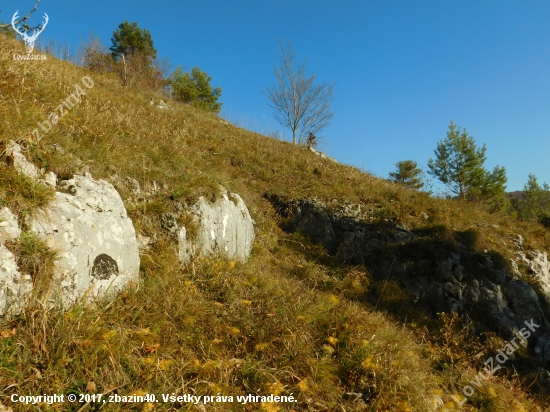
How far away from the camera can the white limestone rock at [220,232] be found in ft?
13.8

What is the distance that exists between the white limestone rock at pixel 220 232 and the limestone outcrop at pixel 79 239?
3.00ft

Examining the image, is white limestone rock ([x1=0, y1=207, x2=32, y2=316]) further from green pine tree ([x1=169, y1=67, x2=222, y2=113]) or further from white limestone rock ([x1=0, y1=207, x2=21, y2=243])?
green pine tree ([x1=169, y1=67, x2=222, y2=113])

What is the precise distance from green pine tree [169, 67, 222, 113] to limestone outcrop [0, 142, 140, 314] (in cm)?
1804

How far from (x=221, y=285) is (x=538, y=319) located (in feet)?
21.1

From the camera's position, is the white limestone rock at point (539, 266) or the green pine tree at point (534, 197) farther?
the green pine tree at point (534, 197)

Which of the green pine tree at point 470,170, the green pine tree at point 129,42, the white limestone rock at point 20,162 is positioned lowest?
the white limestone rock at point 20,162

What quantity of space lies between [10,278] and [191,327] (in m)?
1.55

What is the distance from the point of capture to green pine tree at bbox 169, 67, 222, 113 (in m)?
20.9

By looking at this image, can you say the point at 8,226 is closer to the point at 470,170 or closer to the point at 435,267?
the point at 435,267

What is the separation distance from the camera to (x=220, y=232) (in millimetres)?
4883

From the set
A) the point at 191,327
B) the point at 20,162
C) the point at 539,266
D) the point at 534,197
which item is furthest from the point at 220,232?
the point at 534,197

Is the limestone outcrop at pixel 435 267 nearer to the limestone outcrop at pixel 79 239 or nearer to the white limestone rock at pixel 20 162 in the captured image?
the limestone outcrop at pixel 79 239

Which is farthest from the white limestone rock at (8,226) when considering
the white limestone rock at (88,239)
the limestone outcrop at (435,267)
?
the limestone outcrop at (435,267)

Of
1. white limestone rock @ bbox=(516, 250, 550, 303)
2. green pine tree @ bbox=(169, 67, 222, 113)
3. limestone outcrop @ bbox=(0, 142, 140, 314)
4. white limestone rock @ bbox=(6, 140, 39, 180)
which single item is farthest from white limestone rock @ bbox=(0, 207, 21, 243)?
green pine tree @ bbox=(169, 67, 222, 113)
